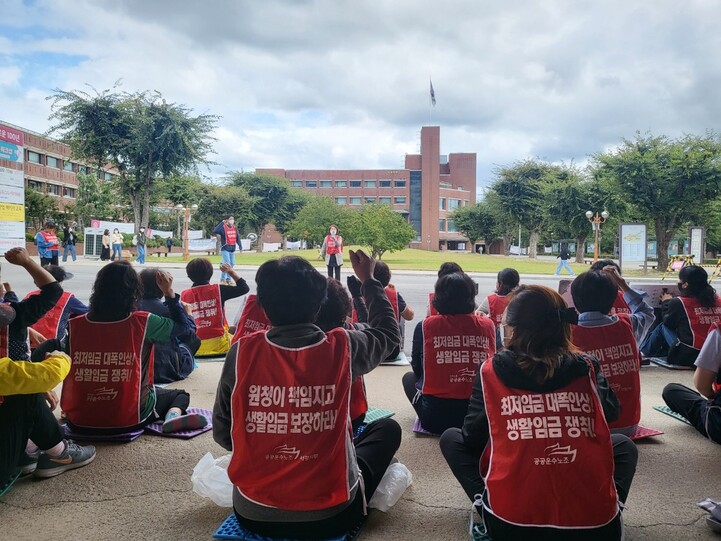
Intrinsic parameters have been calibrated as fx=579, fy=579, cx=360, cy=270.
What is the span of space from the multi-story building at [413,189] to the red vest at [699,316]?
2807 inches

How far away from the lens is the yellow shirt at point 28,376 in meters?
2.66

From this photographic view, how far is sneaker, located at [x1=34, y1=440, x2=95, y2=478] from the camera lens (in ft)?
10.5

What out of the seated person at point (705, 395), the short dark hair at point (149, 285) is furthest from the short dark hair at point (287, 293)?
the short dark hair at point (149, 285)

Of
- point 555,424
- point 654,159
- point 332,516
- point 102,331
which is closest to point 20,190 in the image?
point 102,331

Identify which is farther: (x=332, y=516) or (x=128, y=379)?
(x=128, y=379)

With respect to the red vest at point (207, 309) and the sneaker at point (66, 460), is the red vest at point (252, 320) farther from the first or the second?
the sneaker at point (66, 460)

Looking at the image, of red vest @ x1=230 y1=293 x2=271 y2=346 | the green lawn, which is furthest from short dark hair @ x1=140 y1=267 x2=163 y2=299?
the green lawn

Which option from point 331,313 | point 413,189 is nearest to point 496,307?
point 331,313

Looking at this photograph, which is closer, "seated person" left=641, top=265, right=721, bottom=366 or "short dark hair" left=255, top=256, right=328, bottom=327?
"short dark hair" left=255, top=256, right=328, bottom=327

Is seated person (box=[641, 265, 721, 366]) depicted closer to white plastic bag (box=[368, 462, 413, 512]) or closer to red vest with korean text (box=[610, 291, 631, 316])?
red vest with korean text (box=[610, 291, 631, 316])

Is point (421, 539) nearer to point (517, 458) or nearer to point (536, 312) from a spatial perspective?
point (517, 458)

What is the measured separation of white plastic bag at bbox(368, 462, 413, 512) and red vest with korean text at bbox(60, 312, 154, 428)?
5.55 feet

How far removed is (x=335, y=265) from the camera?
18.3m

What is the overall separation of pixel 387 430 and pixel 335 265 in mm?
15567
